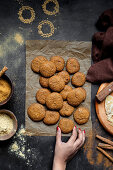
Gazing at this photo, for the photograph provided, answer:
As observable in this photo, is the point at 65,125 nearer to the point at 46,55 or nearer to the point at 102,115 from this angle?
the point at 102,115

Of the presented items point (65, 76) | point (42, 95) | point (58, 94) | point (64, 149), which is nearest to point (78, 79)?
point (65, 76)

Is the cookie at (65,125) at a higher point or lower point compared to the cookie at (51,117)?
lower

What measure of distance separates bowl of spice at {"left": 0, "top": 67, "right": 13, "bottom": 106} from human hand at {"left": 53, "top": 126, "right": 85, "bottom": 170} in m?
0.50

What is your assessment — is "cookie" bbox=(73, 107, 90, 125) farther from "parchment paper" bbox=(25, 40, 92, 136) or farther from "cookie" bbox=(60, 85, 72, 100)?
"cookie" bbox=(60, 85, 72, 100)

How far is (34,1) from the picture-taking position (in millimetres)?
1672

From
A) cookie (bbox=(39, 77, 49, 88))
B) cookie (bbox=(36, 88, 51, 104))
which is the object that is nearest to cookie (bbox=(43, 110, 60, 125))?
cookie (bbox=(36, 88, 51, 104))

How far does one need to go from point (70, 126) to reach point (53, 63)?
557 millimetres

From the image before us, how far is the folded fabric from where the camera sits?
1.61 meters

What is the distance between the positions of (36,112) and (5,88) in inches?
12.8

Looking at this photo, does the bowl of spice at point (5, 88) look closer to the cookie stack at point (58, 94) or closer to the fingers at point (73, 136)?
the cookie stack at point (58, 94)

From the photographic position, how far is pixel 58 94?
1.61m

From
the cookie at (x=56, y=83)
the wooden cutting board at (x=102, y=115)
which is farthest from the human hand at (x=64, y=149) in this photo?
the cookie at (x=56, y=83)

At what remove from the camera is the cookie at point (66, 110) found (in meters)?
1.62

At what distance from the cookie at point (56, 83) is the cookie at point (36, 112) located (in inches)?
7.8
